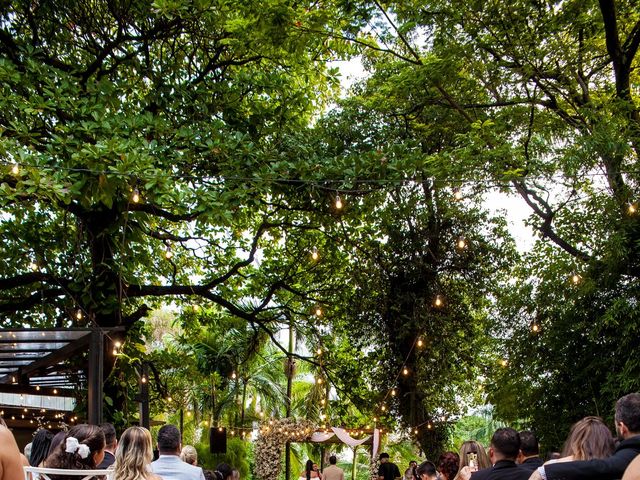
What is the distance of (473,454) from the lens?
5.36 metres

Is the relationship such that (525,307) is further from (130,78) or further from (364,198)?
(130,78)

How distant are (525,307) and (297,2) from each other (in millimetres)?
5608

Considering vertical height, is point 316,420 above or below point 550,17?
below

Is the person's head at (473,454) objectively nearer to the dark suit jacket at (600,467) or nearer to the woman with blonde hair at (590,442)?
the woman with blonde hair at (590,442)

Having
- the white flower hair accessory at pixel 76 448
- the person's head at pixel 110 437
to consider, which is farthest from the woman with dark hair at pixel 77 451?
the person's head at pixel 110 437

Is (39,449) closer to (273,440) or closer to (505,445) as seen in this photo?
(505,445)

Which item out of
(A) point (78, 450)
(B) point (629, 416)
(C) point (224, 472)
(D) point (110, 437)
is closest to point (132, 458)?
(A) point (78, 450)

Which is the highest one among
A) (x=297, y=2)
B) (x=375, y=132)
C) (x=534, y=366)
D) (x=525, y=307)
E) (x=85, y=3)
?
(x=85, y=3)

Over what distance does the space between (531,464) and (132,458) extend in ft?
7.58

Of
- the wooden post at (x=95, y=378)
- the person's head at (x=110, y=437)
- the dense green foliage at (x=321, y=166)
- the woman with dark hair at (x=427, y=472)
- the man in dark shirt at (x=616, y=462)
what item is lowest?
the woman with dark hair at (x=427, y=472)

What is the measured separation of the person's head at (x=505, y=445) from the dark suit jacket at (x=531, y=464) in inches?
4.2

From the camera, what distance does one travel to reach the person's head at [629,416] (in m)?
3.43

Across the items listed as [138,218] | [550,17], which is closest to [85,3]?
[138,218]

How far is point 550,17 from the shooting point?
9.59m
